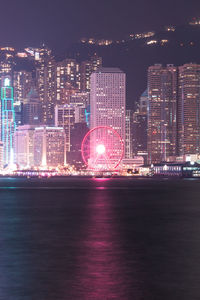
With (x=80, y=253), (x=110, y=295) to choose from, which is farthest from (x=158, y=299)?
(x=80, y=253)

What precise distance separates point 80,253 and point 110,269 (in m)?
4.54

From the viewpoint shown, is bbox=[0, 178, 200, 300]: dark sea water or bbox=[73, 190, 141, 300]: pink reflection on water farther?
bbox=[0, 178, 200, 300]: dark sea water

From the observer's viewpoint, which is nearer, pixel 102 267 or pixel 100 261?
pixel 102 267

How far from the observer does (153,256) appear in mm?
23922

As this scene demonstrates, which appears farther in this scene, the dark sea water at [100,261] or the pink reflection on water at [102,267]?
the dark sea water at [100,261]

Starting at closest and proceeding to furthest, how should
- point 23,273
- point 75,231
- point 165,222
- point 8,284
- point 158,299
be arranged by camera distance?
1. point 158,299
2. point 8,284
3. point 23,273
4. point 75,231
5. point 165,222

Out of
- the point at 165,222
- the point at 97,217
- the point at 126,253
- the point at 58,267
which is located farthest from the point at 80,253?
the point at 97,217

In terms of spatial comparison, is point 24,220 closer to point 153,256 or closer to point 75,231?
point 75,231

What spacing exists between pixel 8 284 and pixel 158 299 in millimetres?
4863

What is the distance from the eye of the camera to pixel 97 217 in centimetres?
4575

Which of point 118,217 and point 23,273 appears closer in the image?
point 23,273

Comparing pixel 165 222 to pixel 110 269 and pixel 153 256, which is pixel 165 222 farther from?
pixel 110 269

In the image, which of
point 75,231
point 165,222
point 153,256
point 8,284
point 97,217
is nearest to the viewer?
point 8,284

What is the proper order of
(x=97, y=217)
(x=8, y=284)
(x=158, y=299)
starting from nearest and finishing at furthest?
1. (x=158, y=299)
2. (x=8, y=284)
3. (x=97, y=217)
